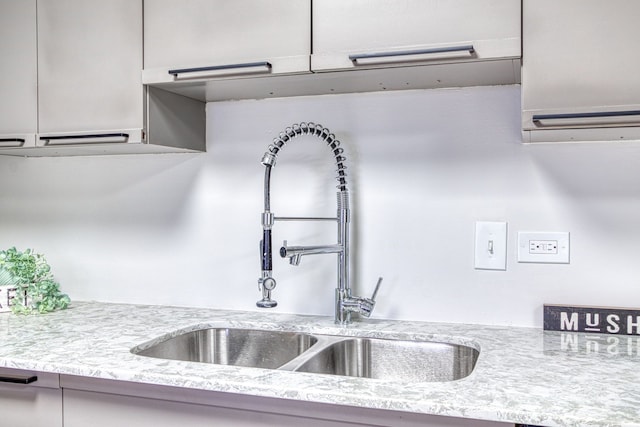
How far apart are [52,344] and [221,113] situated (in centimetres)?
89

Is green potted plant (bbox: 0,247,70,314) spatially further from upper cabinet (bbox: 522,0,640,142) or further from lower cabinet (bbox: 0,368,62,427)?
upper cabinet (bbox: 522,0,640,142)

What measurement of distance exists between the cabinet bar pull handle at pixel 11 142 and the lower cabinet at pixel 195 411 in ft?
2.67

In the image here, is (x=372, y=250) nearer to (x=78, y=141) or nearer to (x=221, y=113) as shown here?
(x=221, y=113)

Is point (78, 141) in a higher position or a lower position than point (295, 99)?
lower

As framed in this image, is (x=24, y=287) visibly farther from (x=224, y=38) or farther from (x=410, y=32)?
(x=410, y=32)

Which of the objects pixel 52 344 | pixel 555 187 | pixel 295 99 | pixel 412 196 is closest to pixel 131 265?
pixel 52 344

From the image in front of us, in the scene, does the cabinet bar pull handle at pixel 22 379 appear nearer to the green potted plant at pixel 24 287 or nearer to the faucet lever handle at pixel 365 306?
the green potted plant at pixel 24 287

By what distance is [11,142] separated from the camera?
1.83 metres

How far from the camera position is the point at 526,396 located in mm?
1069

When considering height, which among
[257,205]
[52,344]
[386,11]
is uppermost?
[386,11]

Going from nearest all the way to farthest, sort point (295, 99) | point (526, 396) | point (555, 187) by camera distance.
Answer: point (526, 396) → point (555, 187) → point (295, 99)

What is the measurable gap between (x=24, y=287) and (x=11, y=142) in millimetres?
469

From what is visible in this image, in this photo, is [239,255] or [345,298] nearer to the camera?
[345,298]

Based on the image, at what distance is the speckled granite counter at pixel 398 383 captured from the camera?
103cm
